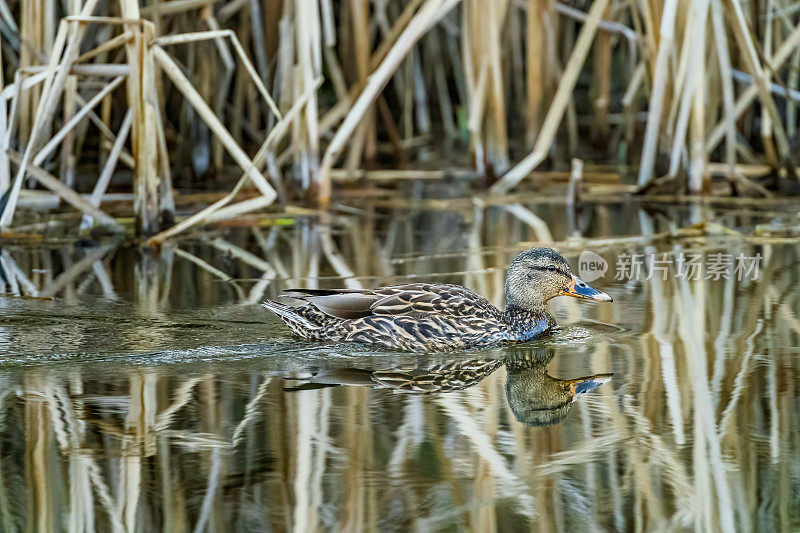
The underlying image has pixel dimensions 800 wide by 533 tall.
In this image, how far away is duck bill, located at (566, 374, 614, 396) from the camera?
4570 mm

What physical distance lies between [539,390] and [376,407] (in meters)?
0.67

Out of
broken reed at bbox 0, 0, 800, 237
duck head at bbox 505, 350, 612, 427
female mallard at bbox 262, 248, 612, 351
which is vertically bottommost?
duck head at bbox 505, 350, 612, 427

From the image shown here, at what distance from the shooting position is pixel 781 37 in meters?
9.69

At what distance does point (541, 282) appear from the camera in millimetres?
5543

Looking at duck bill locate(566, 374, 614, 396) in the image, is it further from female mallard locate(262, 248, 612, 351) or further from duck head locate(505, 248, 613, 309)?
duck head locate(505, 248, 613, 309)

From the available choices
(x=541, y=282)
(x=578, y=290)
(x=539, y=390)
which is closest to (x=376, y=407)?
(x=539, y=390)

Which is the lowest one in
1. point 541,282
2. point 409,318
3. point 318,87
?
point 409,318

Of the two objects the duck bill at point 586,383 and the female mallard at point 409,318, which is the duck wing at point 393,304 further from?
the duck bill at point 586,383

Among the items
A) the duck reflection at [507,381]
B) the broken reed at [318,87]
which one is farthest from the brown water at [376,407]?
the broken reed at [318,87]

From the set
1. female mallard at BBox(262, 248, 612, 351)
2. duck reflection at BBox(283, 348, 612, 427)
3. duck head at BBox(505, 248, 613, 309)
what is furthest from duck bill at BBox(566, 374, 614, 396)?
duck head at BBox(505, 248, 613, 309)

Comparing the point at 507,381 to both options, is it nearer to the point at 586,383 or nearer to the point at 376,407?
the point at 586,383

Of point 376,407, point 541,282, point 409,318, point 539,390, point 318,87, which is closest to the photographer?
point 376,407

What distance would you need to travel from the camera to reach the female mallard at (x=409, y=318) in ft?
17.1

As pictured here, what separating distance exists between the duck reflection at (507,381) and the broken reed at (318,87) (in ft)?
6.98
